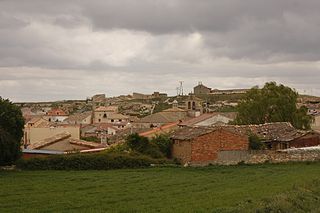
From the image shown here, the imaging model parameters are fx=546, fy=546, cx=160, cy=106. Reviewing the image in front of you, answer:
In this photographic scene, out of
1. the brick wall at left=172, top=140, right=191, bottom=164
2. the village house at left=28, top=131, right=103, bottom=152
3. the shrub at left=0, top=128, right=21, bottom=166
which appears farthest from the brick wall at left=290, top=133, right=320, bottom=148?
the shrub at left=0, top=128, right=21, bottom=166

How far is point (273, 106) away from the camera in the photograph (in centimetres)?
7300

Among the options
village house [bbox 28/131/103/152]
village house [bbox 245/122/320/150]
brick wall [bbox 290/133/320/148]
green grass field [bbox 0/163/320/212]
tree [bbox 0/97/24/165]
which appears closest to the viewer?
green grass field [bbox 0/163/320/212]

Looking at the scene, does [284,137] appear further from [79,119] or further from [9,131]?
[79,119]

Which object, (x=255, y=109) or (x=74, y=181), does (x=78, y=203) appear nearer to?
(x=74, y=181)

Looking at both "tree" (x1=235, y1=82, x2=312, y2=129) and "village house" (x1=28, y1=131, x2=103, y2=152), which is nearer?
"village house" (x1=28, y1=131, x2=103, y2=152)

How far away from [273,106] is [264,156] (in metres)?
22.7

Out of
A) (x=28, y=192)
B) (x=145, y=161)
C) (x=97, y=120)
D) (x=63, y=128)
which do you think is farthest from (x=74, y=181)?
(x=97, y=120)

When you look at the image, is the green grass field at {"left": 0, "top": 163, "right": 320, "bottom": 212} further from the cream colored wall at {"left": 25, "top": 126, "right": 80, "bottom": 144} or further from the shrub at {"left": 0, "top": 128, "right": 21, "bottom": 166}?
the cream colored wall at {"left": 25, "top": 126, "right": 80, "bottom": 144}

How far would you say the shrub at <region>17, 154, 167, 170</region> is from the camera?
4512 cm

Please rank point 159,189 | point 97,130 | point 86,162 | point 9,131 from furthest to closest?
point 97,130, point 86,162, point 9,131, point 159,189

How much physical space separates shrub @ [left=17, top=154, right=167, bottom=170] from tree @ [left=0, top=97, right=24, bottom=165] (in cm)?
149

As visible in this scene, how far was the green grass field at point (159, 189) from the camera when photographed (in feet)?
76.3

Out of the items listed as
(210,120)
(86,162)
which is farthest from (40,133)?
(86,162)

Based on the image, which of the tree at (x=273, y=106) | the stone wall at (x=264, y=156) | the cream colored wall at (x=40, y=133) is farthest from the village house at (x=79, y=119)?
the stone wall at (x=264, y=156)
